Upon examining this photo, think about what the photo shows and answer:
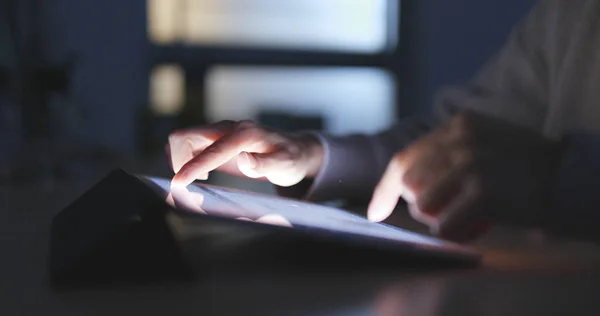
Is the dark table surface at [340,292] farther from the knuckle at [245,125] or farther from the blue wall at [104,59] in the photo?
the blue wall at [104,59]

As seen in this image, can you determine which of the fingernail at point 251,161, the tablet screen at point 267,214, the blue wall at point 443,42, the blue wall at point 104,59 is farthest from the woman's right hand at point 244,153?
the blue wall at point 443,42

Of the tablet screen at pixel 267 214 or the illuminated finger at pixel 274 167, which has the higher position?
the tablet screen at pixel 267 214

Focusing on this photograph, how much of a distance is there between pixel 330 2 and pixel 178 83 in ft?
2.22

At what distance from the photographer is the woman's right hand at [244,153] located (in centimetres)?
64

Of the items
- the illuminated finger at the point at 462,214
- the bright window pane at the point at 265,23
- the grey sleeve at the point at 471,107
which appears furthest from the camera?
the bright window pane at the point at 265,23

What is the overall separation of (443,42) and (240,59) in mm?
806

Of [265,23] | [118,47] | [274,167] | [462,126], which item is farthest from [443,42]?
[462,126]

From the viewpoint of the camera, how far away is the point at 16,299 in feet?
1.26

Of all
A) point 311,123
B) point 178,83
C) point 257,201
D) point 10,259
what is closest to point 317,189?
point 257,201

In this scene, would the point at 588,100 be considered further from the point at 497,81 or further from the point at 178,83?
the point at 178,83

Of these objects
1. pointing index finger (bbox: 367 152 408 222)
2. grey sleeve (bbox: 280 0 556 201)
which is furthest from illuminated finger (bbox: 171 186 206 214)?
grey sleeve (bbox: 280 0 556 201)

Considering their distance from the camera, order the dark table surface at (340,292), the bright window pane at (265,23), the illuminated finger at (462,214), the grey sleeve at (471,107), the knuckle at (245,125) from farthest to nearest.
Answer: the bright window pane at (265,23) → the grey sleeve at (471,107) → the knuckle at (245,125) → the illuminated finger at (462,214) → the dark table surface at (340,292)

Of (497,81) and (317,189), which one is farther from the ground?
(497,81)

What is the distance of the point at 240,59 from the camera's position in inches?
94.3
